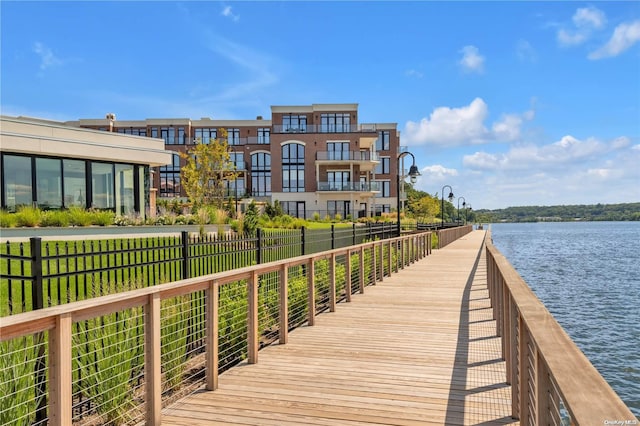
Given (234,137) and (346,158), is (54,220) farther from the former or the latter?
(234,137)

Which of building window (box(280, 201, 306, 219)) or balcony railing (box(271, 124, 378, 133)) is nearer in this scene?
building window (box(280, 201, 306, 219))

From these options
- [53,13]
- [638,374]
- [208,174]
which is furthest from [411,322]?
[208,174]

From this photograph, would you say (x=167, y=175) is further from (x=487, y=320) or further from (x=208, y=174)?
(x=487, y=320)

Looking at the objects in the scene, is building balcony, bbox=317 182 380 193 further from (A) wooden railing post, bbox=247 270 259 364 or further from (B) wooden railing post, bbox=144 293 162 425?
(B) wooden railing post, bbox=144 293 162 425

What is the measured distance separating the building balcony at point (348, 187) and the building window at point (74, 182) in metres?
30.4

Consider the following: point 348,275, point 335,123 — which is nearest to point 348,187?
point 335,123

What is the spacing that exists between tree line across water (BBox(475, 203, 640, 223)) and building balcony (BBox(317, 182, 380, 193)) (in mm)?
115817

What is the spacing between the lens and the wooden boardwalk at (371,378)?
4.02 m

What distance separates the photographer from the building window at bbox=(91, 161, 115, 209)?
23297 millimetres

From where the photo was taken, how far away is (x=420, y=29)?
16891mm

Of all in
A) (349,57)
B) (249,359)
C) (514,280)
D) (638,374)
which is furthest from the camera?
(349,57)

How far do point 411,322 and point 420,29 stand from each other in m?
12.2

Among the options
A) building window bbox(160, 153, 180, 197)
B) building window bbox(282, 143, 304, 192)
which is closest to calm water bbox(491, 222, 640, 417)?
building window bbox(282, 143, 304, 192)

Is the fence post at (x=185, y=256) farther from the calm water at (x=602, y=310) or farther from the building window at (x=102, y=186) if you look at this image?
the building window at (x=102, y=186)
